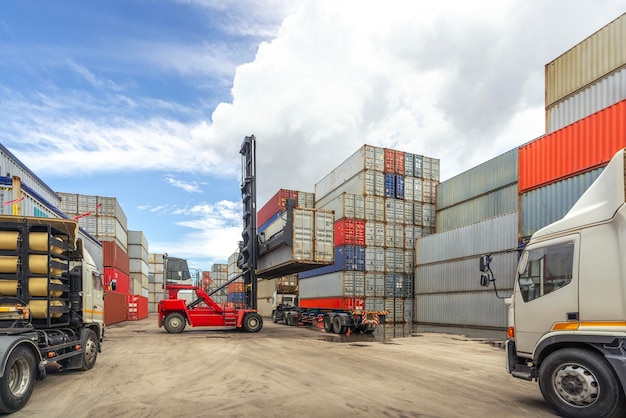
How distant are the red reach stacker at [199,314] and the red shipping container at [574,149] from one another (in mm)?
14389

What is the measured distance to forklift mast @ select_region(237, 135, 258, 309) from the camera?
23.7 m

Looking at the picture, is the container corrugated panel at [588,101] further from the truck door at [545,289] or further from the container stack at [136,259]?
the container stack at [136,259]

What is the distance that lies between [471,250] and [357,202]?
8213 millimetres

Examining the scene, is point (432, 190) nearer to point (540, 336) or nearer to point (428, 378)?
point (428, 378)

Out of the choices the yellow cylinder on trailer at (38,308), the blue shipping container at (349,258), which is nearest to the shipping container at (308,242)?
the blue shipping container at (349,258)

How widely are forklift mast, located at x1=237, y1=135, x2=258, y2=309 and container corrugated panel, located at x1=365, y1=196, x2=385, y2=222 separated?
29.2 ft

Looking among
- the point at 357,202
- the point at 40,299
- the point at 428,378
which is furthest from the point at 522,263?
the point at 357,202

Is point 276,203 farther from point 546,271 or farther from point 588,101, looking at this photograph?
point 546,271

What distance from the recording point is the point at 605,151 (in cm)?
1391

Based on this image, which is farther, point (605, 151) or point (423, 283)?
point (423, 283)

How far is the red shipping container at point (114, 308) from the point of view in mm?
29672

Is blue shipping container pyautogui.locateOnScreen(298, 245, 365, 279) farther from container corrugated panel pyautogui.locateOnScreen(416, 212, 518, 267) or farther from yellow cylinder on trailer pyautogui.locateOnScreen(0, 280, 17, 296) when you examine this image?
yellow cylinder on trailer pyautogui.locateOnScreen(0, 280, 17, 296)

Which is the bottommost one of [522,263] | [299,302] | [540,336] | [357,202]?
[299,302]

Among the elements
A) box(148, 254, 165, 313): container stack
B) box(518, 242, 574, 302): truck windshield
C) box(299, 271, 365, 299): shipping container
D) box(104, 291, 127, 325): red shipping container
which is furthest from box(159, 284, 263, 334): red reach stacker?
box(148, 254, 165, 313): container stack
